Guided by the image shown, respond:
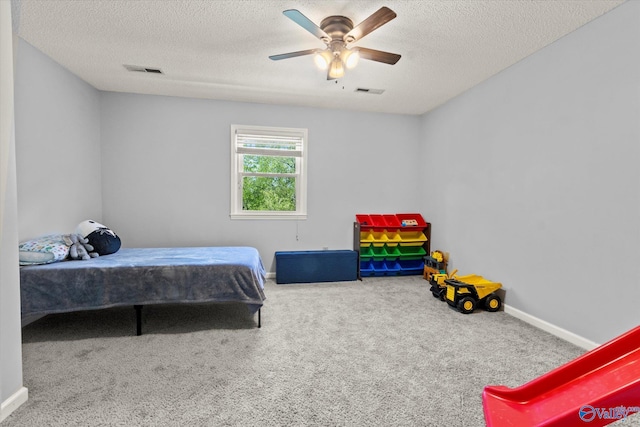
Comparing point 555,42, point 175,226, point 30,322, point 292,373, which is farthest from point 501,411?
point 175,226

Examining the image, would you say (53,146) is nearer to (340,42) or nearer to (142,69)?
(142,69)

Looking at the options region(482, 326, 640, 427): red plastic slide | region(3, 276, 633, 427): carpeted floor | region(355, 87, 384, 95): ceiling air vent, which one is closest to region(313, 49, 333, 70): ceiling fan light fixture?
region(355, 87, 384, 95): ceiling air vent

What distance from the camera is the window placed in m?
4.20

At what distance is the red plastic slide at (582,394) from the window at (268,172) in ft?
11.2

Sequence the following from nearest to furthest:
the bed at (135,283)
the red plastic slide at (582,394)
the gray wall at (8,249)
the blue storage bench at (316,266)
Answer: the red plastic slide at (582,394) < the gray wall at (8,249) < the bed at (135,283) < the blue storage bench at (316,266)

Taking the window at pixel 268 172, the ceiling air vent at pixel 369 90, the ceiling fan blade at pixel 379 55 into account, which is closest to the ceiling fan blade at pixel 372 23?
the ceiling fan blade at pixel 379 55

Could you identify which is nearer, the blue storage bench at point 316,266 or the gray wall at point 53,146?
the gray wall at point 53,146

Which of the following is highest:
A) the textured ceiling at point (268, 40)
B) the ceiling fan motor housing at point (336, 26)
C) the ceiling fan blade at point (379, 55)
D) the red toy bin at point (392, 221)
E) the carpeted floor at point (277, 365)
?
the textured ceiling at point (268, 40)

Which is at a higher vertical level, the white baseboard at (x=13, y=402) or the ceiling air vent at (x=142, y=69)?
the ceiling air vent at (x=142, y=69)

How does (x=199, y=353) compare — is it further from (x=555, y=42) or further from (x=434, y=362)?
(x=555, y=42)

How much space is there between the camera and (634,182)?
6.53 ft

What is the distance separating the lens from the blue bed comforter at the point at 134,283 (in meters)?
2.24

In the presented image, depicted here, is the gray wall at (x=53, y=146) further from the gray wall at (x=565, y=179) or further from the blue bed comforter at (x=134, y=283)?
the gray wall at (x=565, y=179)

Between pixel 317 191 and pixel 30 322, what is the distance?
3.44 m
